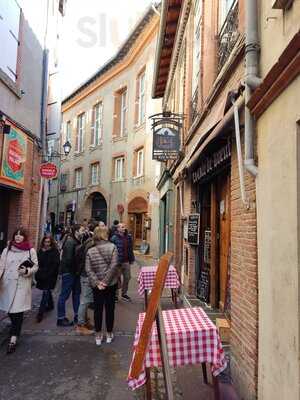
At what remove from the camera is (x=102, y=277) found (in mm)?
5742

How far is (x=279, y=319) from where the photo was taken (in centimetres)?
312

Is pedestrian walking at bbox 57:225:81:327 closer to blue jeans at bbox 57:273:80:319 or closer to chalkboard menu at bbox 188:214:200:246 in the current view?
blue jeans at bbox 57:273:80:319

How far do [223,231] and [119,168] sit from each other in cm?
1846

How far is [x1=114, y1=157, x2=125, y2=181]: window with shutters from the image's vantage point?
2423 centimetres

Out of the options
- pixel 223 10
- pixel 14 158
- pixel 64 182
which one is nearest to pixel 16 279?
pixel 14 158

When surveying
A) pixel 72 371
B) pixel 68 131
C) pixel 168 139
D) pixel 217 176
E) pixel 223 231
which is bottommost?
pixel 72 371

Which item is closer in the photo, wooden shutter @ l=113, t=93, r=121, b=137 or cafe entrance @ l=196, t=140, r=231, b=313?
cafe entrance @ l=196, t=140, r=231, b=313

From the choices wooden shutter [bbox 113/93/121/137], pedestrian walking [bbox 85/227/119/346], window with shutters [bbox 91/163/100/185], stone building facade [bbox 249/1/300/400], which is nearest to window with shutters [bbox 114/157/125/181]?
wooden shutter [bbox 113/93/121/137]

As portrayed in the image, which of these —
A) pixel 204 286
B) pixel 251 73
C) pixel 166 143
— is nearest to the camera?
pixel 251 73

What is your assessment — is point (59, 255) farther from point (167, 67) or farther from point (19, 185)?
point (167, 67)

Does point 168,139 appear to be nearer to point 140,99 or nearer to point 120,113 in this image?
point 140,99

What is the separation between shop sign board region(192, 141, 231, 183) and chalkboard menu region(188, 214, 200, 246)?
2.65 feet

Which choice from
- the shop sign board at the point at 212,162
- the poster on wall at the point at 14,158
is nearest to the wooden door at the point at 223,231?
the shop sign board at the point at 212,162

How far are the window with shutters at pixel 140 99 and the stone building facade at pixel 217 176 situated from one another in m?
8.63
